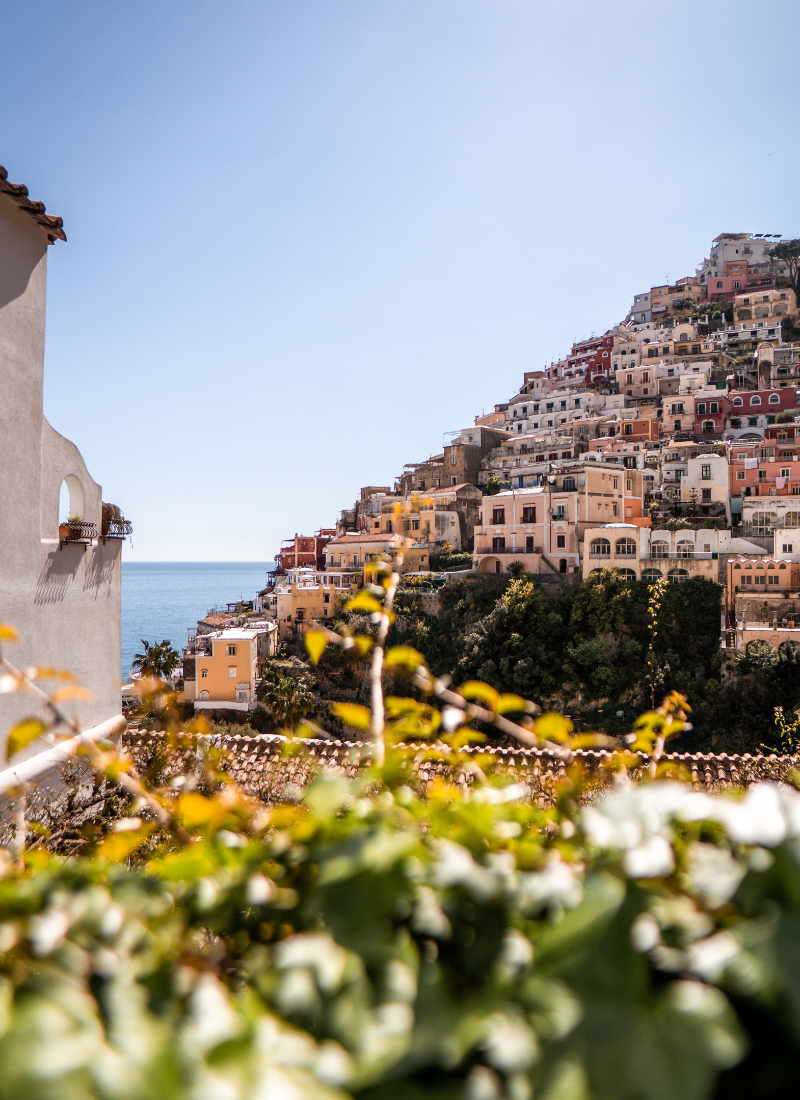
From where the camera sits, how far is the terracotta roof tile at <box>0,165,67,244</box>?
504cm

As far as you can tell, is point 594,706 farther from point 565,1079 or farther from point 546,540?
point 565,1079

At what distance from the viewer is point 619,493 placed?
112 ft

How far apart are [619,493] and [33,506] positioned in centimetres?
3208

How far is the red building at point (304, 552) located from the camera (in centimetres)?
4522

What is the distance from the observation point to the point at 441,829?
1138mm

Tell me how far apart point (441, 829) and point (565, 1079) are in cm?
46

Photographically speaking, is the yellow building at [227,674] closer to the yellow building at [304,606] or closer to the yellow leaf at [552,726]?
the yellow building at [304,606]

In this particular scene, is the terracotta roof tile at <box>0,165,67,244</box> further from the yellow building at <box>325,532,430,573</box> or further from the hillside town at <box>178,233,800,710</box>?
the yellow building at <box>325,532,430,573</box>

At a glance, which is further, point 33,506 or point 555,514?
point 555,514

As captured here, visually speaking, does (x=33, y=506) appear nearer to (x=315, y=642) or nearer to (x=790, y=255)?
(x=315, y=642)

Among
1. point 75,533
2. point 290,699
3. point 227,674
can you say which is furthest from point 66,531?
point 227,674

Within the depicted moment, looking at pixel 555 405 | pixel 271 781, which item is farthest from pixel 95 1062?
pixel 555 405

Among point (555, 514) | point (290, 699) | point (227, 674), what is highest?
point (555, 514)

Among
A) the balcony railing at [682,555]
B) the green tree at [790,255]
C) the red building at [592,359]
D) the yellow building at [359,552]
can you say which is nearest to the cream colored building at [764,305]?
the green tree at [790,255]
